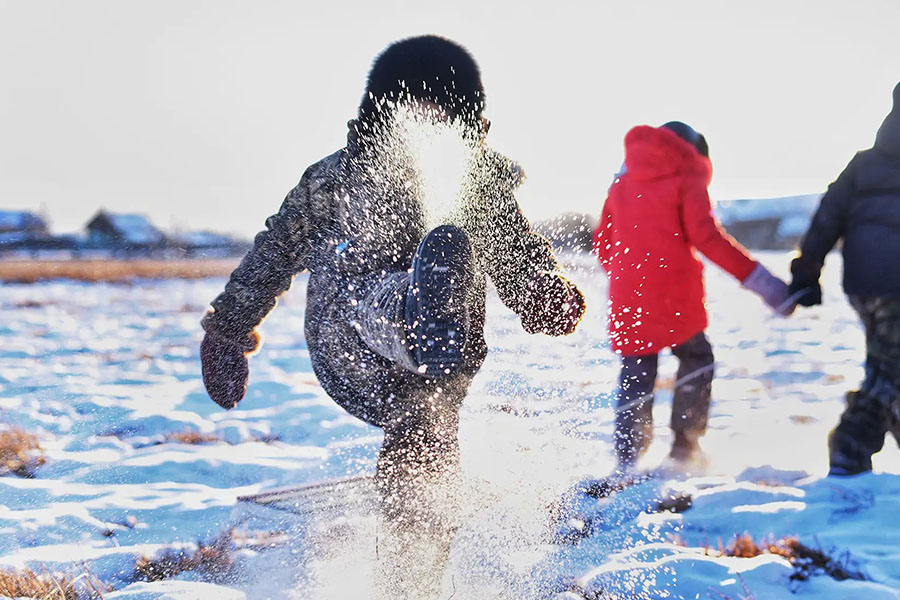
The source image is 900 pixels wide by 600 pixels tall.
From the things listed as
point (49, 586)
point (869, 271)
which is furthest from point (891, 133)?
point (49, 586)

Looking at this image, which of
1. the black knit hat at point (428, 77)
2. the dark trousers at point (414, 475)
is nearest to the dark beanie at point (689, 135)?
the black knit hat at point (428, 77)

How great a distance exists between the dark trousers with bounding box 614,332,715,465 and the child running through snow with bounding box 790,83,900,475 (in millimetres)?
466

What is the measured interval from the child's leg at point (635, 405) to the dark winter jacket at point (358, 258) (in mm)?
1079

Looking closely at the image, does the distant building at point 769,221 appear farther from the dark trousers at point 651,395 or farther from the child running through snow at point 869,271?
the dark trousers at point 651,395

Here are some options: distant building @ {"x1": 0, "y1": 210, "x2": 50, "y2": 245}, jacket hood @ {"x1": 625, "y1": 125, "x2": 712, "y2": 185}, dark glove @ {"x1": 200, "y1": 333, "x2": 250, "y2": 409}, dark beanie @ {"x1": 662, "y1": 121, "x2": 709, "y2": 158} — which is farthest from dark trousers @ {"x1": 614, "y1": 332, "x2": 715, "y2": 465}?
distant building @ {"x1": 0, "y1": 210, "x2": 50, "y2": 245}

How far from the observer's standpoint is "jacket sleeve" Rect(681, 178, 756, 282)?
2.64 meters

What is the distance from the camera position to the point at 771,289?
264 cm

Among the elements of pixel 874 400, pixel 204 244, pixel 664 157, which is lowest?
pixel 204 244

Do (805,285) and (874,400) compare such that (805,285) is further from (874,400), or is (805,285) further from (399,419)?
(399,419)

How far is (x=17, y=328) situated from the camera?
22.6 feet

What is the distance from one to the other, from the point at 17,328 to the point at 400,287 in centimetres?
693

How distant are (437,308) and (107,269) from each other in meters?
14.0

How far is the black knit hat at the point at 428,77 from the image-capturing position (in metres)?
1.89

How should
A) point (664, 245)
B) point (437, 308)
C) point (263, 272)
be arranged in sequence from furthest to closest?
point (664, 245)
point (263, 272)
point (437, 308)
